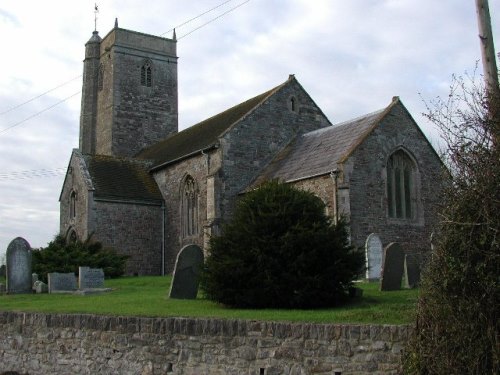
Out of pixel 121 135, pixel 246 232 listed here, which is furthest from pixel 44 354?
pixel 121 135

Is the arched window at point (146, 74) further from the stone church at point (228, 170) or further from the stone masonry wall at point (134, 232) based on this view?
the stone masonry wall at point (134, 232)

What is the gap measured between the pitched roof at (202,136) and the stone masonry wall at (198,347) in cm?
1450

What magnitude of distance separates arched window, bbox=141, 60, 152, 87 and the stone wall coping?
29.9m

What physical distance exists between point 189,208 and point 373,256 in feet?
42.0

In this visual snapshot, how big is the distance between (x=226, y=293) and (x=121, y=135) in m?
27.9

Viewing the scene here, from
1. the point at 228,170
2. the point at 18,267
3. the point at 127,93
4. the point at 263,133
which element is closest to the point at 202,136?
the point at 263,133

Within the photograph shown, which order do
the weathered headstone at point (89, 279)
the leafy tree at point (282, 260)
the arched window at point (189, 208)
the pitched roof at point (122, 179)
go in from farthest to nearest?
the pitched roof at point (122, 179), the arched window at point (189, 208), the weathered headstone at point (89, 279), the leafy tree at point (282, 260)

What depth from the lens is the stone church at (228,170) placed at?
22094 mm

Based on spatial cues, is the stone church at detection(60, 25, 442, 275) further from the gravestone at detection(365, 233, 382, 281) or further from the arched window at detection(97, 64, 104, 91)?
the gravestone at detection(365, 233, 382, 281)

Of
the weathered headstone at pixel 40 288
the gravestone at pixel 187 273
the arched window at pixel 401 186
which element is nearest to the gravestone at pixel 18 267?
the weathered headstone at pixel 40 288

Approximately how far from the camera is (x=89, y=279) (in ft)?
59.5

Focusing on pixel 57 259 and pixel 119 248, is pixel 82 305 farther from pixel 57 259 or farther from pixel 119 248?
pixel 119 248

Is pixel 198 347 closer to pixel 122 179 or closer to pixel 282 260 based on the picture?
pixel 282 260

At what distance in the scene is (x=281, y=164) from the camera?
25.6 m
